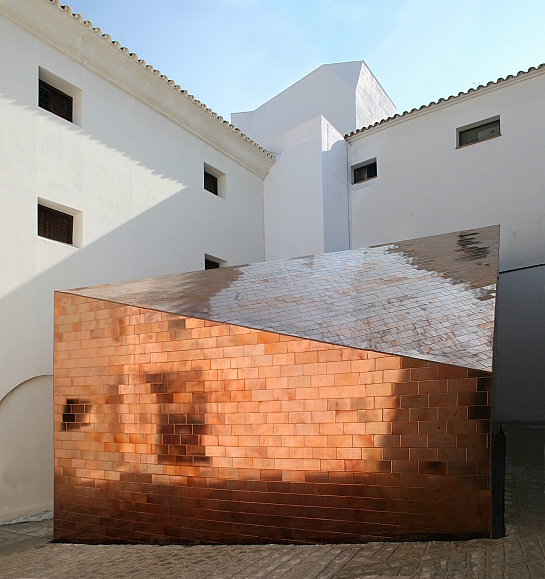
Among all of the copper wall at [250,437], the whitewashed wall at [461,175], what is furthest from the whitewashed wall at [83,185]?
the whitewashed wall at [461,175]

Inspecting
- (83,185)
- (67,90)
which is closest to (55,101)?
(67,90)

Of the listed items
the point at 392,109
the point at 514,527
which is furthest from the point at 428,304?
the point at 392,109

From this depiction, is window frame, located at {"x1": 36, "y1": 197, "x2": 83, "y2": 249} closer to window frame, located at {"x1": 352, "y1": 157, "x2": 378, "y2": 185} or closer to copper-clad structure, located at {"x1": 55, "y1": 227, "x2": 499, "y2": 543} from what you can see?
copper-clad structure, located at {"x1": 55, "y1": 227, "x2": 499, "y2": 543}

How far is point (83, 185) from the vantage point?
7074 mm

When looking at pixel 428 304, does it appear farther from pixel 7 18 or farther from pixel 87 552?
pixel 7 18

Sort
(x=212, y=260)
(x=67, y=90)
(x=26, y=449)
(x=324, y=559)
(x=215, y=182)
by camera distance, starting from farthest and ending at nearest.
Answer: (x=215, y=182), (x=212, y=260), (x=67, y=90), (x=26, y=449), (x=324, y=559)

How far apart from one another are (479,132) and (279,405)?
7.43m

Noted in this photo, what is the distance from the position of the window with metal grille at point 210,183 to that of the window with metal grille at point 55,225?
3046 mm

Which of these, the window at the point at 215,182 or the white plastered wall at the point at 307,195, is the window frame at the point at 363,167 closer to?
the white plastered wall at the point at 307,195

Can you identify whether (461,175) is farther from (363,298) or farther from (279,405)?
(279,405)

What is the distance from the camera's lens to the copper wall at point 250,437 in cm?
299

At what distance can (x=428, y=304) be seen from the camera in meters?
3.65

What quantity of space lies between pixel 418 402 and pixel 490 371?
1.35 feet

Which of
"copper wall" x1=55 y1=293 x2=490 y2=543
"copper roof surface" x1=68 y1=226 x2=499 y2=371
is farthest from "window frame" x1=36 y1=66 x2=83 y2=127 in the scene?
"copper wall" x1=55 y1=293 x2=490 y2=543
